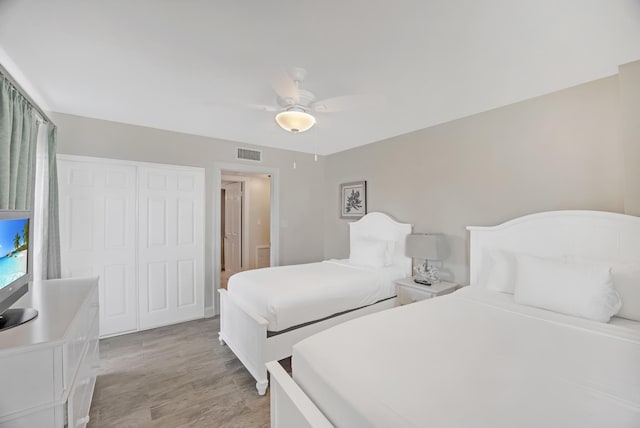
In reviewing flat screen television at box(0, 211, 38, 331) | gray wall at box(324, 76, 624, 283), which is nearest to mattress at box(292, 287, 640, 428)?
gray wall at box(324, 76, 624, 283)

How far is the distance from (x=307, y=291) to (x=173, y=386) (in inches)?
52.0

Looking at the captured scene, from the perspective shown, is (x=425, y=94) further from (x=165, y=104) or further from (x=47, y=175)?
(x=47, y=175)

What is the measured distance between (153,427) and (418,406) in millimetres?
1840

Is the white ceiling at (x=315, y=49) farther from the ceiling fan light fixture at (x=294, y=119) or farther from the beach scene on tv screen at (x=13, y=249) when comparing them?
the beach scene on tv screen at (x=13, y=249)

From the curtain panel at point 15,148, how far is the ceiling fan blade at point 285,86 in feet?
6.02

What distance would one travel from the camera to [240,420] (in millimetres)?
1883

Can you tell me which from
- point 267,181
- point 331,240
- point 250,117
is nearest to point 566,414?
point 250,117

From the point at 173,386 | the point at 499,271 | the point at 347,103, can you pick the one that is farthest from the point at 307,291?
the point at 347,103

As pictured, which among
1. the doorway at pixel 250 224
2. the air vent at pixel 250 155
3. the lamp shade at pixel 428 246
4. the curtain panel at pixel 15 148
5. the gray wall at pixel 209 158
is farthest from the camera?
the doorway at pixel 250 224

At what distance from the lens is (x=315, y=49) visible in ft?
5.82

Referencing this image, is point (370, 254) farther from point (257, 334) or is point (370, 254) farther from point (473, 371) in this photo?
point (473, 371)

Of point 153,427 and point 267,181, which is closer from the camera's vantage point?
point 153,427

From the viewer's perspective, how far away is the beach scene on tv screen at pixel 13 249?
137cm

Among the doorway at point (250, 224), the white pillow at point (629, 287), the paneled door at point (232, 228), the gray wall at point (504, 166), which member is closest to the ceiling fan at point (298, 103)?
the gray wall at point (504, 166)
